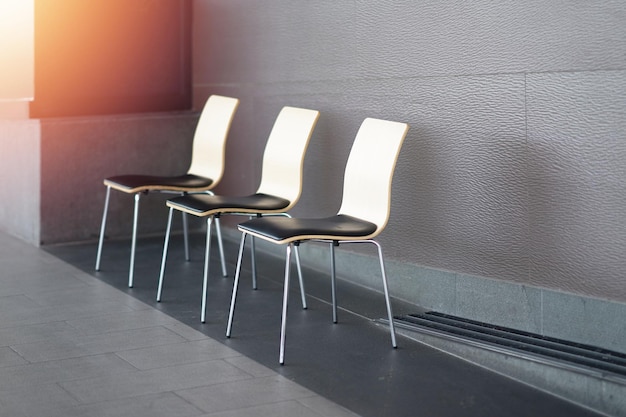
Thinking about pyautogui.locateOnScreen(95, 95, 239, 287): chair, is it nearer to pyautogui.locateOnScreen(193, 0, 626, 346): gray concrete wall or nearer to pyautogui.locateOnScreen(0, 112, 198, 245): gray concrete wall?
pyautogui.locateOnScreen(193, 0, 626, 346): gray concrete wall

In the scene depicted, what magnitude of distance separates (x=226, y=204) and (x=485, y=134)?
1291mm

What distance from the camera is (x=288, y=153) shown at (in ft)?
17.1

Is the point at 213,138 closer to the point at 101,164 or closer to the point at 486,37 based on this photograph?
the point at 101,164

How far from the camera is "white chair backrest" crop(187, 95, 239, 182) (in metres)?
5.84

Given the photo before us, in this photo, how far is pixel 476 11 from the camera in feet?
15.2

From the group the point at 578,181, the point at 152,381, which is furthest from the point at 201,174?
the point at 578,181

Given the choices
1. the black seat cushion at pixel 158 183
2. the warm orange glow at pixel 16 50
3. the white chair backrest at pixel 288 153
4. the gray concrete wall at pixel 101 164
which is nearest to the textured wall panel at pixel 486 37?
the white chair backrest at pixel 288 153

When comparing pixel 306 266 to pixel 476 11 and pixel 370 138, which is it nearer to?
pixel 370 138

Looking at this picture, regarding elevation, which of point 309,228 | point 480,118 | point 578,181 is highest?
point 480,118

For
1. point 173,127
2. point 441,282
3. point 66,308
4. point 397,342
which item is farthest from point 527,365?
point 173,127

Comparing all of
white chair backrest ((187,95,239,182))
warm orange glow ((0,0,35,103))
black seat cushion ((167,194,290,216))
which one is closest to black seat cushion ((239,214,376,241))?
black seat cushion ((167,194,290,216))

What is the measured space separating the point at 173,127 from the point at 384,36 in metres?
2.22

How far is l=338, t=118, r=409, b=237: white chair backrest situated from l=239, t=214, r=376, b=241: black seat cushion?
0.23ft

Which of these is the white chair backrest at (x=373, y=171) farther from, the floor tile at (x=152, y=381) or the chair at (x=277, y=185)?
the floor tile at (x=152, y=381)
